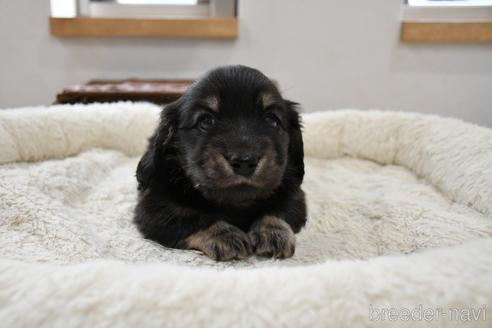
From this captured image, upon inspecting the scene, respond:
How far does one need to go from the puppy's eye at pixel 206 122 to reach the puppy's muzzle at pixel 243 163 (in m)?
0.22

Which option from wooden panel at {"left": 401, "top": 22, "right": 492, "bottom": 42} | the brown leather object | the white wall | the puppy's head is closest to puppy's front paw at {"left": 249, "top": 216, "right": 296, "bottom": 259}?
the puppy's head

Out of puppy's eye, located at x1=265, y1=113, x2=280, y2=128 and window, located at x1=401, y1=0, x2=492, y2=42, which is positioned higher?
window, located at x1=401, y1=0, x2=492, y2=42

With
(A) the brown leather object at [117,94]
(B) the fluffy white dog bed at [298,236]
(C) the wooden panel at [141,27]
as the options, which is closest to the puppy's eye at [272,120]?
(B) the fluffy white dog bed at [298,236]

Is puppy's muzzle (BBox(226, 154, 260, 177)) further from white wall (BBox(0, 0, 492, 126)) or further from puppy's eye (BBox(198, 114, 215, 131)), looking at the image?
white wall (BBox(0, 0, 492, 126))

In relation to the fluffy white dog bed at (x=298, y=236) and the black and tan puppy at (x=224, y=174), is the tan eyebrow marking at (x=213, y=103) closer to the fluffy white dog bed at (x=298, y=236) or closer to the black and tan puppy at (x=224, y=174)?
the black and tan puppy at (x=224, y=174)

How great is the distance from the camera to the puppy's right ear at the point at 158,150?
65.1 inches

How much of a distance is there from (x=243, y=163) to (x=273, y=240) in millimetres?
316

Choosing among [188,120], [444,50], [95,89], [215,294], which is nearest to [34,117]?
[95,89]

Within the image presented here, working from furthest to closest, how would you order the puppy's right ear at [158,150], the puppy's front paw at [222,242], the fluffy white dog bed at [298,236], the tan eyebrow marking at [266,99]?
the puppy's right ear at [158,150] → the tan eyebrow marking at [266,99] → the puppy's front paw at [222,242] → the fluffy white dog bed at [298,236]

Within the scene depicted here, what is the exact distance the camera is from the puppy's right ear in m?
1.65

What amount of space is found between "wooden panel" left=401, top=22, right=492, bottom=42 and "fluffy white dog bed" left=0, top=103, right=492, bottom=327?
4.60 ft

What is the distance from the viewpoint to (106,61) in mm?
3893

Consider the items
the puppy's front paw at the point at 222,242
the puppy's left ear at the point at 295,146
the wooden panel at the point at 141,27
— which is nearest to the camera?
the puppy's front paw at the point at 222,242

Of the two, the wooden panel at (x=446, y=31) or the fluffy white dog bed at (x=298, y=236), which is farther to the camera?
the wooden panel at (x=446, y=31)
